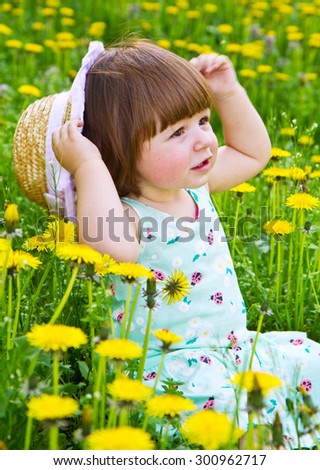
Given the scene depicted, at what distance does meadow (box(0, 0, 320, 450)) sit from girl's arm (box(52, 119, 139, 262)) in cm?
5

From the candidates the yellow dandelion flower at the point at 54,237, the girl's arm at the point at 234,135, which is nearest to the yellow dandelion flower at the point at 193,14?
the girl's arm at the point at 234,135

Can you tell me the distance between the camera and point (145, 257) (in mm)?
1750

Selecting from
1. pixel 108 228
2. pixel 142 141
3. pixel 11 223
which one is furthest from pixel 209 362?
pixel 11 223

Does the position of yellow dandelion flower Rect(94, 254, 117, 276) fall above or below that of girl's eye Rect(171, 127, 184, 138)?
below

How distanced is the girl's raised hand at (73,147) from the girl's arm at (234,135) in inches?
15.6

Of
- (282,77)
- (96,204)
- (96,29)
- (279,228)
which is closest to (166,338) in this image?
(96,204)

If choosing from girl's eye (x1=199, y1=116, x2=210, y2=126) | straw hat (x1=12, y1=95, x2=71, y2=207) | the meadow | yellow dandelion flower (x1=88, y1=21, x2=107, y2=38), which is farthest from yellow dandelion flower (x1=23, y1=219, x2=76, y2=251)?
yellow dandelion flower (x1=88, y1=21, x2=107, y2=38)

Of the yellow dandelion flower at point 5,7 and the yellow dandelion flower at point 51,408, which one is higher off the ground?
the yellow dandelion flower at point 5,7

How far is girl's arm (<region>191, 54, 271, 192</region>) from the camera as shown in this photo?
199cm

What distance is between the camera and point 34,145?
6.09 feet

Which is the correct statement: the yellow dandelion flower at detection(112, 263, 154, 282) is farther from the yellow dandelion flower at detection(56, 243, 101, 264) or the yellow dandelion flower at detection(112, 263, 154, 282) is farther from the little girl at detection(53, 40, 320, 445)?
the little girl at detection(53, 40, 320, 445)

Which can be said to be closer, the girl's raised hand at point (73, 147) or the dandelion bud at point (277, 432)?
the dandelion bud at point (277, 432)

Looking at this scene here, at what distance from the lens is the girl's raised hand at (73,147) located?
167cm

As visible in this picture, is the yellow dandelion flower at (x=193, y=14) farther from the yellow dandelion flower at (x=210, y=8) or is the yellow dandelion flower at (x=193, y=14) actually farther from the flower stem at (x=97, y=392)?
the flower stem at (x=97, y=392)
